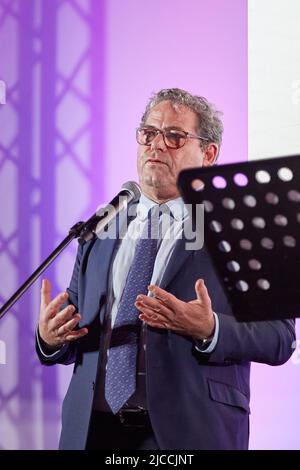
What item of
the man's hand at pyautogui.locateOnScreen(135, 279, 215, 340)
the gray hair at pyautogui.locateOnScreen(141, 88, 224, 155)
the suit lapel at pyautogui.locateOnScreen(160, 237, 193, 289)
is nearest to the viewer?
the man's hand at pyautogui.locateOnScreen(135, 279, 215, 340)

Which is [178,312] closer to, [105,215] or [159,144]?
[105,215]

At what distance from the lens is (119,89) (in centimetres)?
305

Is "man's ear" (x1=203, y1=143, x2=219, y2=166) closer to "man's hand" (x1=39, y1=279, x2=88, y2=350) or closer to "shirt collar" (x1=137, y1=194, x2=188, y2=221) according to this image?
"shirt collar" (x1=137, y1=194, x2=188, y2=221)

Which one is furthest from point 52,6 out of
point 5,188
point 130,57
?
point 5,188

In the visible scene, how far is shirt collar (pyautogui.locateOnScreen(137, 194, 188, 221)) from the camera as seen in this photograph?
8.41 feet

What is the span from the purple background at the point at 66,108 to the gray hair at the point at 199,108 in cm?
17

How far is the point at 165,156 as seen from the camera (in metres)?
2.60

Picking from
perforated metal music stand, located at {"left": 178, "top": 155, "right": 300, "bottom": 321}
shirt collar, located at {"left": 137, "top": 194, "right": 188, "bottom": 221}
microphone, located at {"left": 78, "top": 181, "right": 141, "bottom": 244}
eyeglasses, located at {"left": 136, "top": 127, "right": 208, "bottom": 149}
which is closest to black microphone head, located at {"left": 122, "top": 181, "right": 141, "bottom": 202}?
microphone, located at {"left": 78, "top": 181, "right": 141, "bottom": 244}

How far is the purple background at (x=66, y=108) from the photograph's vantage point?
2955 mm

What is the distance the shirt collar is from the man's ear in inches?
9.4

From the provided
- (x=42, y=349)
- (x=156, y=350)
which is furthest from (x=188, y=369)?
(x=42, y=349)

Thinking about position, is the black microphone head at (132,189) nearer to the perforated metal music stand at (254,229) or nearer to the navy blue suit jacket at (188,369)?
the navy blue suit jacket at (188,369)

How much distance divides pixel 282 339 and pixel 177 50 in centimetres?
141

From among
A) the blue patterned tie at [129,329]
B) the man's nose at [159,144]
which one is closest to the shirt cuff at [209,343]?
the blue patterned tie at [129,329]
